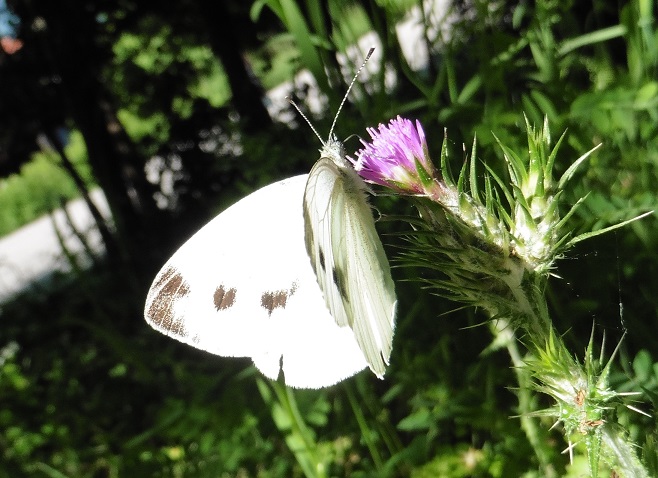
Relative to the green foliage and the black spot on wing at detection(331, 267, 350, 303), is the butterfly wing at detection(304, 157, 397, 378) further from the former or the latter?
the green foliage

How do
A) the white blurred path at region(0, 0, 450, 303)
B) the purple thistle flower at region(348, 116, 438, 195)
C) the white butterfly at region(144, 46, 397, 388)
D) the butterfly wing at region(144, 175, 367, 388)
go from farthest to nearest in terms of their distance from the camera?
the white blurred path at region(0, 0, 450, 303), the butterfly wing at region(144, 175, 367, 388), the white butterfly at region(144, 46, 397, 388), the purple thistle flower at region(348, 116, 438, 195)

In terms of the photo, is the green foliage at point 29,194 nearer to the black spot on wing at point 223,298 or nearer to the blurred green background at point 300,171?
the blurred green background at point 300,171

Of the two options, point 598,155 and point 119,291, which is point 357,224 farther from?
point 119,291

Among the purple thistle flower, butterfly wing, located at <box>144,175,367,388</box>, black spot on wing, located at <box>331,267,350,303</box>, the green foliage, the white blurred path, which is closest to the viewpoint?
the purple thistle flower

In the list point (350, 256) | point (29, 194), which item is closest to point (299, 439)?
point (350, 256)

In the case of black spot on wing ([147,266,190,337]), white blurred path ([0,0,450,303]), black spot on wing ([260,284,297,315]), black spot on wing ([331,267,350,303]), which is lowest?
black spot on wing ([260,284,297,315])

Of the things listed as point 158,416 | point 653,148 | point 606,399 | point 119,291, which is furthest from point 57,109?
point 606,399

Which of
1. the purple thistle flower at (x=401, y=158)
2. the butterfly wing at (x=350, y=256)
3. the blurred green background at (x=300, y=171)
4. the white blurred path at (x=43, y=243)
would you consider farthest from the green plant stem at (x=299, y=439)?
the white blurred path at (x=43, y=243)

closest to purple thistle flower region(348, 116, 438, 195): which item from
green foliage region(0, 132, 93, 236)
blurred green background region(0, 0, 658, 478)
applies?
blurred green background region(0, 0, 658, 478)
